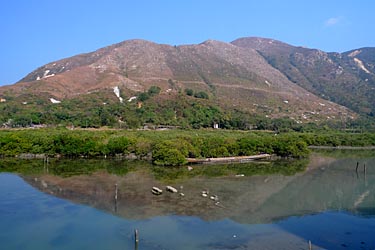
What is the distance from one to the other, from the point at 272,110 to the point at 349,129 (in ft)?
90.1

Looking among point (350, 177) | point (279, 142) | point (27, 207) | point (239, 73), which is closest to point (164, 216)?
point (27, 207)

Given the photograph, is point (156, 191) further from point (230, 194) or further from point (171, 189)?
point (230, 194)

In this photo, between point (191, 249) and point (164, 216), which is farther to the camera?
point (164, 216)

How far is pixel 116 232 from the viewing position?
26141 millimetres

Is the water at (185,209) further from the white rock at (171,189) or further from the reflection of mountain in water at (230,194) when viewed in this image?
the white rock at (171,189)

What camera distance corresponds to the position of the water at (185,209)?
2461 cm

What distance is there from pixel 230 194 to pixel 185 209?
7.55m

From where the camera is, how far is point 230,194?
125 ft

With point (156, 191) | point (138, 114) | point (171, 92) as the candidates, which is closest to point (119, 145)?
point (156, 191)

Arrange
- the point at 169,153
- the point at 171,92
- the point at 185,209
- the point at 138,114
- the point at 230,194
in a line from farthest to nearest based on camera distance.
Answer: the point at 171,92 < the point at 138,114 < the point at 169,153 < the point at 230,194 < the point at 185,209

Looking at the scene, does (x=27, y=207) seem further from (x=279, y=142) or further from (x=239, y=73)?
(x=239, y=73)

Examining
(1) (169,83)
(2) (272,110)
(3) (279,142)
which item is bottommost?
(3) (279,142)

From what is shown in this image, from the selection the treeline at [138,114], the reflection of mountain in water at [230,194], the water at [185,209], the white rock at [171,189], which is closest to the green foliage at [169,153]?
the water at [185,209]

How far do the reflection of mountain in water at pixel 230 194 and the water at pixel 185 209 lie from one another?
0.08 metres
